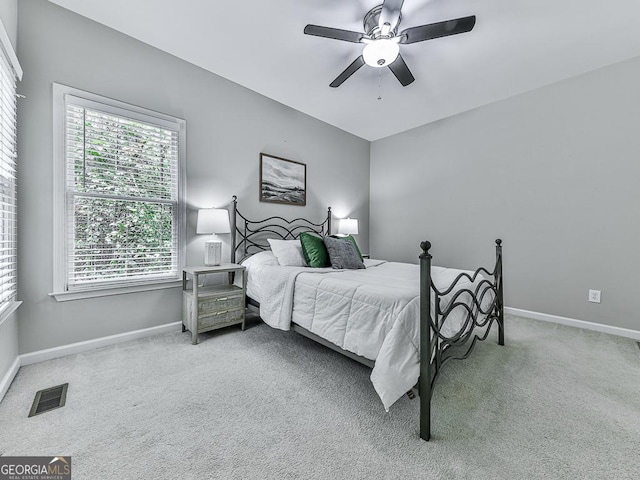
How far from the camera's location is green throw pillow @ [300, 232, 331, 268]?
2826 mm

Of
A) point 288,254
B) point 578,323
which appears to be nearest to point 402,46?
point 288,254

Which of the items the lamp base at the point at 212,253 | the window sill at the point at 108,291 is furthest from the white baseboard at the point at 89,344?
the lamp base at the point at 212,253

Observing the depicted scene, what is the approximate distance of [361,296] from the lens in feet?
5.64

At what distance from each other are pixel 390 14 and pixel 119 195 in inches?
106

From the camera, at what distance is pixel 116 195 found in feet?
7.87

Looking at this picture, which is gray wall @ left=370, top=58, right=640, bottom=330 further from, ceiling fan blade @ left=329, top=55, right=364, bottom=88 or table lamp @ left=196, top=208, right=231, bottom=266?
table lamp @ left=196, top=208, right=231, bottom=266

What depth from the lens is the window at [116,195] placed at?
2.18m

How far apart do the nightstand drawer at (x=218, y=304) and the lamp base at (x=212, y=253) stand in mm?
400

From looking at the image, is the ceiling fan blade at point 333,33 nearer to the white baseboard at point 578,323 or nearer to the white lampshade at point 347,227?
the white lampshade at point 347,227

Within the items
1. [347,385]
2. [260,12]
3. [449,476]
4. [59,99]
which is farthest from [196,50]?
[449,476]

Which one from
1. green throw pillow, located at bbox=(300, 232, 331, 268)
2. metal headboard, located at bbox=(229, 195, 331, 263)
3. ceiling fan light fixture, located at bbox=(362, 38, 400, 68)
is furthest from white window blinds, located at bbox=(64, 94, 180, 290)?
ceiling fan light fixture, located at bbox=(362, 38, 400, 68)

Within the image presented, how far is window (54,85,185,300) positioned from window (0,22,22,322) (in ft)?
0.85

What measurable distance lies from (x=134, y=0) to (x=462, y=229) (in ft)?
14.3

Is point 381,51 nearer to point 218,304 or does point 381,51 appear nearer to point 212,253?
point 212,253
